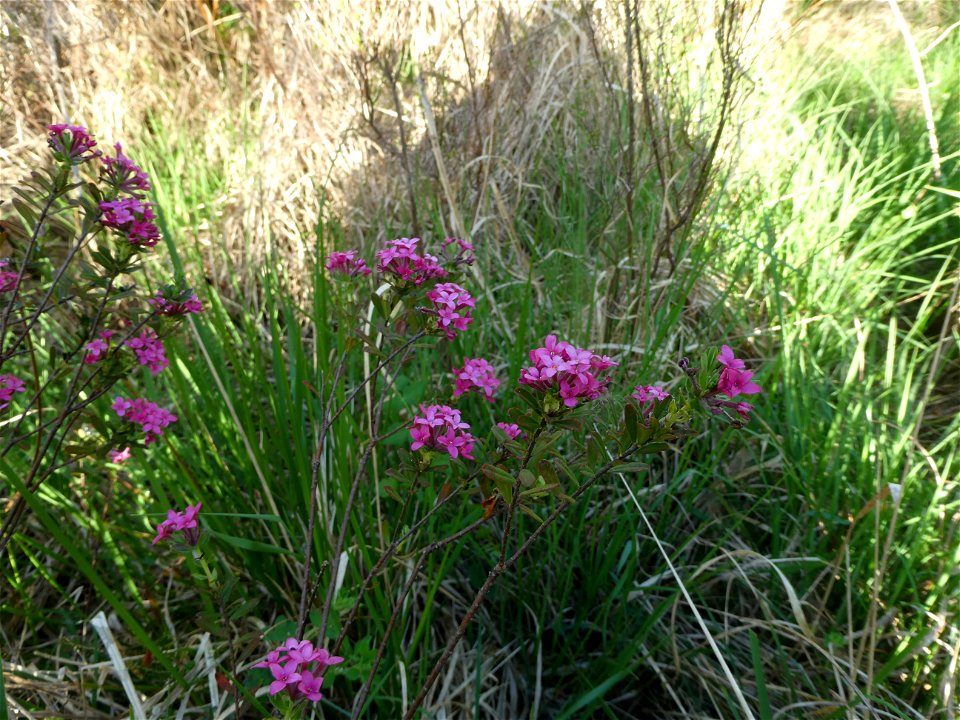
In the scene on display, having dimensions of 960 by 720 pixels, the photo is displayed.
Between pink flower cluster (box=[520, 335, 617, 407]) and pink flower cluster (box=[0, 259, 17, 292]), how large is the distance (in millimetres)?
820

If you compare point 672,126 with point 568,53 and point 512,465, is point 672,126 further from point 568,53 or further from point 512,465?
point 512,465

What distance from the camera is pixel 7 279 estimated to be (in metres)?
1.09

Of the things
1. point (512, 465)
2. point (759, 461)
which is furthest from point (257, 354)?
Result: point (759, 461)

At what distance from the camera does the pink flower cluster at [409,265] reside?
38.5 inches

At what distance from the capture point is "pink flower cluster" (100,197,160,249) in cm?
101

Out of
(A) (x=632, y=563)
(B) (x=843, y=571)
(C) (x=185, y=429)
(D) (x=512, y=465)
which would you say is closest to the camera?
(D) (x=512, y=465)

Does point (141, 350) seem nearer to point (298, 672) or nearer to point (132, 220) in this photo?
point (132, 220)

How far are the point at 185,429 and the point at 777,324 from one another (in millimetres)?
1606

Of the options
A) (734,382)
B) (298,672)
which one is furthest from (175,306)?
(734,382)

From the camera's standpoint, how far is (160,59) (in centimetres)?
300

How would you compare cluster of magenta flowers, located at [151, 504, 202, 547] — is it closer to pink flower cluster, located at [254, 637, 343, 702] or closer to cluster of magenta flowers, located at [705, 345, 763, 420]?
pink flower cluster, located at [254, 637, 343, 702]

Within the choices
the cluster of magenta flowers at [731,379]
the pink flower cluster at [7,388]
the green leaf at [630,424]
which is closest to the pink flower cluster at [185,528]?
the pink flower cluster at [7,388]

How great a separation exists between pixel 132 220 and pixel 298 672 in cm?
70

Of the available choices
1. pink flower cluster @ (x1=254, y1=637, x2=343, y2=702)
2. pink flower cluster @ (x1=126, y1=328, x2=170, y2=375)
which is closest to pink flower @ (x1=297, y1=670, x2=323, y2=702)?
pink flower cluster @ (x1=254, y1=637, x2=343, y2=702)
